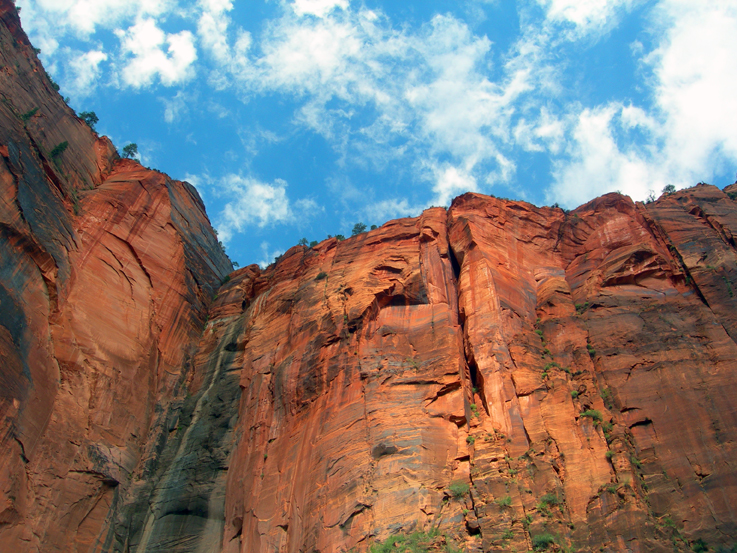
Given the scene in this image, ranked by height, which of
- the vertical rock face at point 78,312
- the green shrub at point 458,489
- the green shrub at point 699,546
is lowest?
the green shrub at point 699,546

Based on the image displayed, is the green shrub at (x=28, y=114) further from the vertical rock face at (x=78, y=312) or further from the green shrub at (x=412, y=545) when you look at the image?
the green shrub at (x=412, y=545)

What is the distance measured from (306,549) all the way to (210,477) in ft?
25.6

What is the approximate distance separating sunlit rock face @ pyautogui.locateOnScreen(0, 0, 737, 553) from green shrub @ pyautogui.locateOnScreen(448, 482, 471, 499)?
0.19ft

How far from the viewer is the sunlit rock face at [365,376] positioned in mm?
22766

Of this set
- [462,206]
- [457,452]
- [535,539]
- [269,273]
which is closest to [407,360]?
[457,452]

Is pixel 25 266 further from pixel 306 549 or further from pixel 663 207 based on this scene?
pixel 663 207

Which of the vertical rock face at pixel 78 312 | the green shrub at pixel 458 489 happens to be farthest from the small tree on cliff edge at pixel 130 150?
the green shrub at pixel 458 489

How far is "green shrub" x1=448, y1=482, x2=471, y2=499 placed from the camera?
2303 cm

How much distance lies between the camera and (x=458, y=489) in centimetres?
2322

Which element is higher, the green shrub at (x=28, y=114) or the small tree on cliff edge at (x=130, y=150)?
the small tree on cliff edge at (x=130, y=150)

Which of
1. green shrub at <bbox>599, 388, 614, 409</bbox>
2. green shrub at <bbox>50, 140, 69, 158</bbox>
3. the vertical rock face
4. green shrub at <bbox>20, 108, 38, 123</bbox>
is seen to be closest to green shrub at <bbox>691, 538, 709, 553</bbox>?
green shrub at <bbox>599, 388, 614, 409</bbox>

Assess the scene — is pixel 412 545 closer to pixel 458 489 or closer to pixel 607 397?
pixel 458 489

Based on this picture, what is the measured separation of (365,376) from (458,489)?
22.3 feet

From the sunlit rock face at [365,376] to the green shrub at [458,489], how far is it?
0.06m
